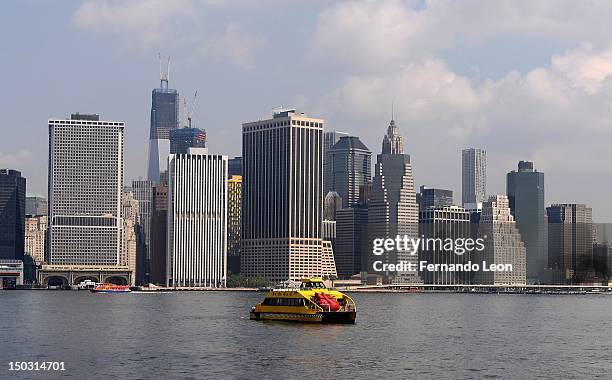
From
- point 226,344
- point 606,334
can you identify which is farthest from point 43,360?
point 606,334

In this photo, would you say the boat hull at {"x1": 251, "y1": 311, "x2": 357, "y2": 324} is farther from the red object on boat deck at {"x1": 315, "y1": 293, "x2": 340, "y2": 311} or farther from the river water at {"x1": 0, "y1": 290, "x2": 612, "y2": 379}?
the river water at {"x1": 0, "y1": 290, "x2": 612, "y2": 379}

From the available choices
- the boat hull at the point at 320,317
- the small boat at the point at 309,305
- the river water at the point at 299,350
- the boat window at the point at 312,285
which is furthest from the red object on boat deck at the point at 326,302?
the boat window at the point at 312,285

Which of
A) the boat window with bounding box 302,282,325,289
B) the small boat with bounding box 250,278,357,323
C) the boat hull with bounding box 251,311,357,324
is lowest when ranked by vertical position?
the boat hull with bounding box 251,311,357,324

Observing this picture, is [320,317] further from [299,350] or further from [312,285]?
[299,350]

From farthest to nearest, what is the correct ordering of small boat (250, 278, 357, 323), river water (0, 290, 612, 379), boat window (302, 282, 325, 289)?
boat window (302, 282, 325, 289), small boat (250, 278, 357, 323), river water (0, 290, 612, 379)

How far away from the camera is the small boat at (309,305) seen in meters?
166

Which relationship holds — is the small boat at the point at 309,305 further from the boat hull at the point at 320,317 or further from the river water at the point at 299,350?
the river water at the point at 299,350

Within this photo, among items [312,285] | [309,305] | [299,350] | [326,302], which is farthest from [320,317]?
[299,350]

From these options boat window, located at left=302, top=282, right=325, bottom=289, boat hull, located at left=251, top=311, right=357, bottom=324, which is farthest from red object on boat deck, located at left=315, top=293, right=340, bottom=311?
boat window, located at left=302, top=282, right=325, bottom=289

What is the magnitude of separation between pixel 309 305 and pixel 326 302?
2.52 m

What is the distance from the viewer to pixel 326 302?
16650cm

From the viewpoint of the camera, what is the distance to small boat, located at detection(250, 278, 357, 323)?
166000 millimetres

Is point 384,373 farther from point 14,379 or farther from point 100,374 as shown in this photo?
point 14,379

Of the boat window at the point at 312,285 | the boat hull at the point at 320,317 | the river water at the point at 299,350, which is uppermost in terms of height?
the boat window at the point at 312,285
